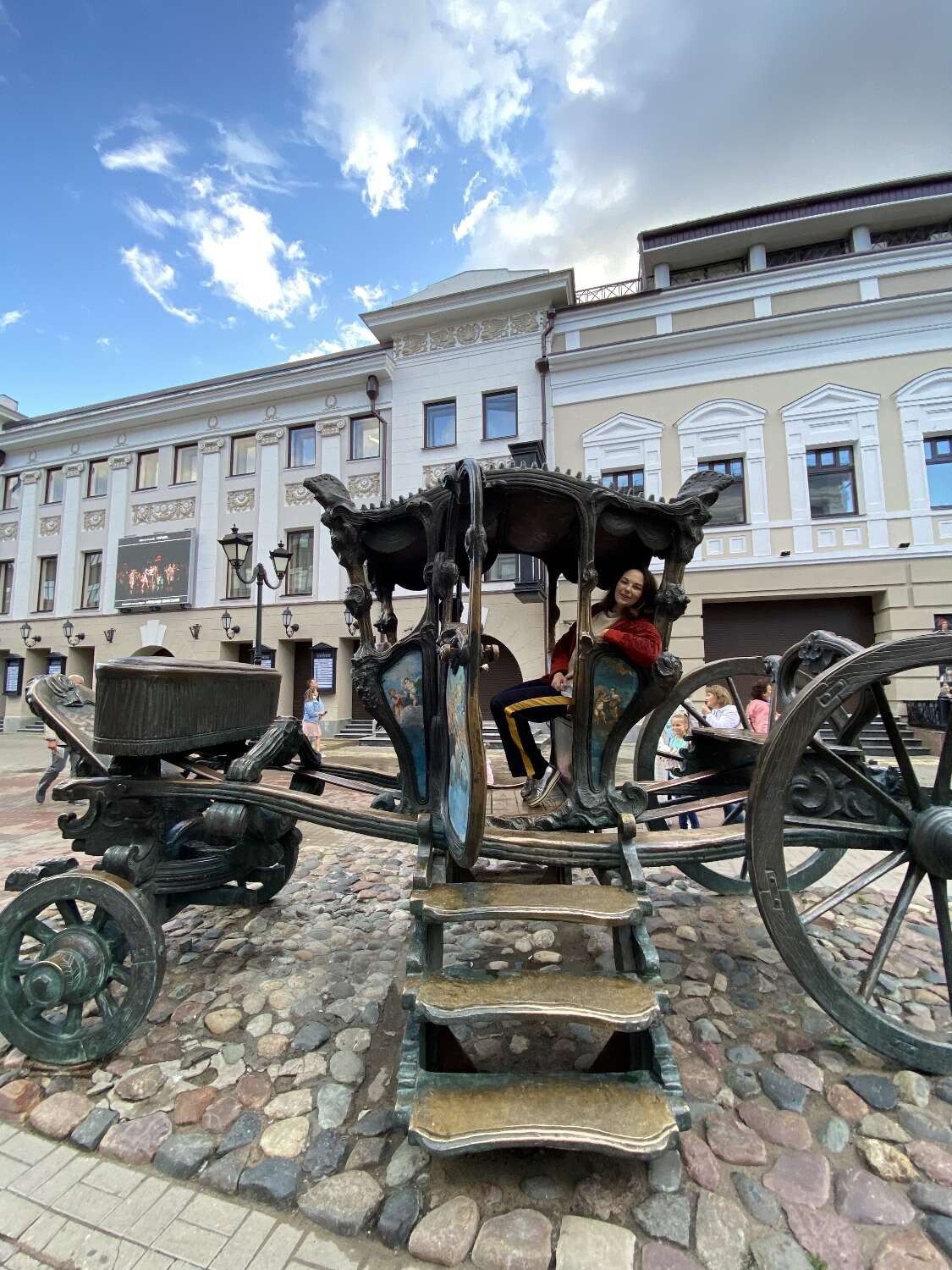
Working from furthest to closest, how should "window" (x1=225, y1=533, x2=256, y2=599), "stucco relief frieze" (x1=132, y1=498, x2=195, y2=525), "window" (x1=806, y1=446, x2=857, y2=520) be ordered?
1. "stucco relief frieze" (x1=132, y1=498, x2=195, y2=525)
2. "window" (x1=225, y1=533, x2=256, y2=599)
3. "window" (x1=806, y1=446, x2=857, y2=520)

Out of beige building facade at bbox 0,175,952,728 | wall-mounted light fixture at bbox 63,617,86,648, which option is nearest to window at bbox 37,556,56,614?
beige building facade at bbox 0,175,952,728

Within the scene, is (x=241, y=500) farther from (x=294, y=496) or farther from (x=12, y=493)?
(x=12, y=493)

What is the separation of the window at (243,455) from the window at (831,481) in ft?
48.2

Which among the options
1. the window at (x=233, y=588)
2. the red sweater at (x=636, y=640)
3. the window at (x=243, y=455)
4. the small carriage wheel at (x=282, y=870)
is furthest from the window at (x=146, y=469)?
the red sweater at (x=636, y=640)

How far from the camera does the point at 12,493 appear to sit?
1898 cm

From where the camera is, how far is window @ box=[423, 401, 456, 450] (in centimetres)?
1461

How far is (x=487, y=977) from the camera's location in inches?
69.2

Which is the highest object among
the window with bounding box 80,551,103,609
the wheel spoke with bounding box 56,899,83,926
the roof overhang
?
the roof overhang

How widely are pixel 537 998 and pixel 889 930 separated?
4.71 ft

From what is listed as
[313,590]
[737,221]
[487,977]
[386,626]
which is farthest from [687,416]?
[487,977]

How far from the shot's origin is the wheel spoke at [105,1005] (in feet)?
6.77

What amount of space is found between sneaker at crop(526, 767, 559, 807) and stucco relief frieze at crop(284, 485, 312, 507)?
1419 centimetres

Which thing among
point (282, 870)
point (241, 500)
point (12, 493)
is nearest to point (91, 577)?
point (12, 493)

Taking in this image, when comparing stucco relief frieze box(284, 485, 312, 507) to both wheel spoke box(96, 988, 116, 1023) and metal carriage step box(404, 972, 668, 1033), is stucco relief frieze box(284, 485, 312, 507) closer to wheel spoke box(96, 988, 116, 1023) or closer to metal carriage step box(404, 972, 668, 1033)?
Answer: wheel spoke box(96, 988, 116, 1023)
